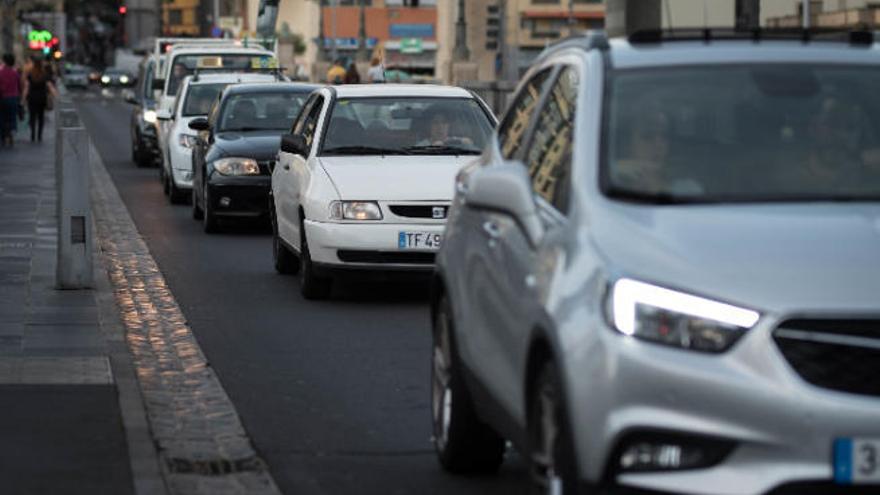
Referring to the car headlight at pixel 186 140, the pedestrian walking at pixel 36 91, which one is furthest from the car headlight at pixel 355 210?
the pedestrian walking at pixel 36 91

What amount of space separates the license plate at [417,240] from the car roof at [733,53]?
7812 mm

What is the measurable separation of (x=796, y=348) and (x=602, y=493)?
2.04 feet

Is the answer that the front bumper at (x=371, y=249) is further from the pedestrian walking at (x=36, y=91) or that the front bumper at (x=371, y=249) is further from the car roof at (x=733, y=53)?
the pedestrian walking at (x=36, y=91)

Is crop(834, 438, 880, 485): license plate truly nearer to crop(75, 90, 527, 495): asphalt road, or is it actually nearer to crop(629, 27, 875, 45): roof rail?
crop(629, 27, 875, 45): roof rail

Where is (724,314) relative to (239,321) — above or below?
above

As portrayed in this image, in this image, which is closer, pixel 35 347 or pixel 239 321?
pixel 35 347

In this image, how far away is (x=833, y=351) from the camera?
554 cm

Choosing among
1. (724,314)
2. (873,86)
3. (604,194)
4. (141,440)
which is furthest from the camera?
(141,440)

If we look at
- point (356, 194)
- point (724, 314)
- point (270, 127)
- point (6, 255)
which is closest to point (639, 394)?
point (724, 314)

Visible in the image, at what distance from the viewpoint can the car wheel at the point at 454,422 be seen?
7.84 m

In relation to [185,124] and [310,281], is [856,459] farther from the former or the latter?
[185,124]

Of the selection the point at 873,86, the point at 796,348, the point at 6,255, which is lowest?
the point at 6,255

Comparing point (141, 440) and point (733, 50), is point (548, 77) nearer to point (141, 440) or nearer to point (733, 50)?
point (733, 50)

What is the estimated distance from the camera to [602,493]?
5660 mm
